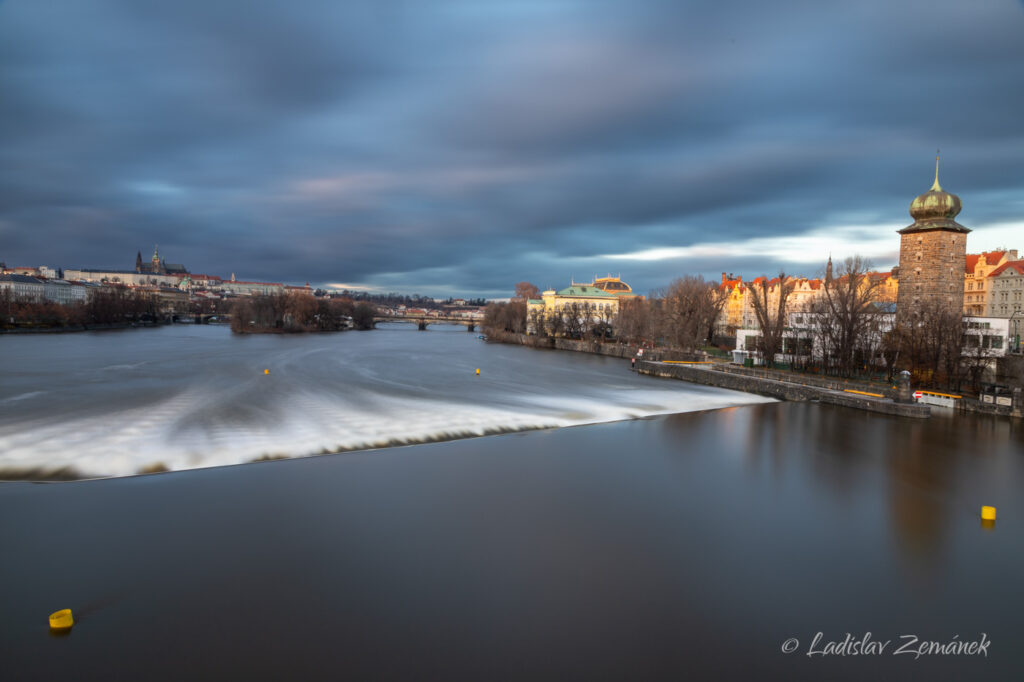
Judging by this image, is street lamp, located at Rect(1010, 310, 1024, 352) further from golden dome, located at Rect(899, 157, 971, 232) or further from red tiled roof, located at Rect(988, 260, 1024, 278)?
golden dome, located at Rect(899, 157, 971, 232)

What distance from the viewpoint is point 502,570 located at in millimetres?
6355

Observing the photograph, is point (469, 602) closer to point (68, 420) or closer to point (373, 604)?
point (373, 604)

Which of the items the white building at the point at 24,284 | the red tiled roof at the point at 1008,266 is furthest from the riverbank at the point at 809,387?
the white building at the point at 24,284

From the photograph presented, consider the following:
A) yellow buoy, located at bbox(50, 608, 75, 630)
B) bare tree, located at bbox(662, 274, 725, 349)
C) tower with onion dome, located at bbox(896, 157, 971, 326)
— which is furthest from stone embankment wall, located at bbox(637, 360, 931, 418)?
yellow buoy, located at bbox(50, 608, 75, 630)

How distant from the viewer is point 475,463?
10961mm

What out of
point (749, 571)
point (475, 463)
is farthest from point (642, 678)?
point (475, 463)

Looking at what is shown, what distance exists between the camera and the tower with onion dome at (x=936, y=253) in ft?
87.8

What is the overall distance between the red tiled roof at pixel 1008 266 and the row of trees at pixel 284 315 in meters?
61.5

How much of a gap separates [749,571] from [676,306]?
1211 inches

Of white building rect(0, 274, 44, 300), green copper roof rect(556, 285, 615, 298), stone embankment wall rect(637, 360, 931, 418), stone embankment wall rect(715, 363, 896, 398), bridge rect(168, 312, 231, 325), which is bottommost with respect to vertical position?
stone embankment wall rect(637, 360, 931, 418)

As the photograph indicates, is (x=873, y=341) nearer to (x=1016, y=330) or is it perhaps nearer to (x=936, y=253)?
(x=936, y=253)

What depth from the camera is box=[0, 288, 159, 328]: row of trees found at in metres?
51.2

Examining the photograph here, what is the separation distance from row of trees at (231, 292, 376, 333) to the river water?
160 ft

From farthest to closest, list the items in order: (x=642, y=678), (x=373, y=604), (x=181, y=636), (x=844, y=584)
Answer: (x=844, y=584) → (x=373, y=604) → (x=181, y=636) → (x=642, y=678)
